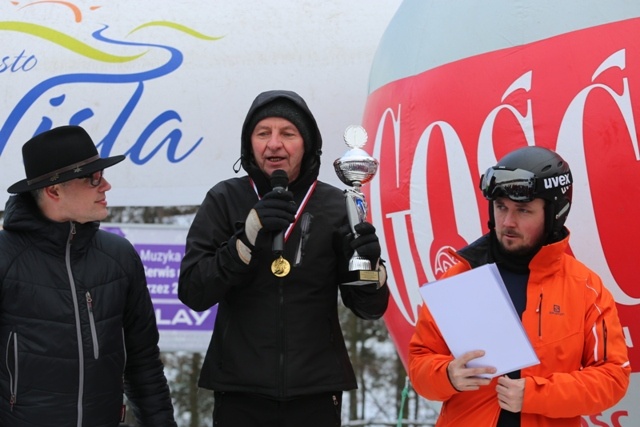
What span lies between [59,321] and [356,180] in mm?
1020

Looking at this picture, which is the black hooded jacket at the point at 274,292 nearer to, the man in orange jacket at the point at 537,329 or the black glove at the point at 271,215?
the black glove at the point at 271,215

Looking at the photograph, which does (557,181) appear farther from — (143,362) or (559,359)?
(143,362)

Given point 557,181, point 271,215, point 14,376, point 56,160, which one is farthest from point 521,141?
point 14,376

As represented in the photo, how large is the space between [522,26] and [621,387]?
1.36m

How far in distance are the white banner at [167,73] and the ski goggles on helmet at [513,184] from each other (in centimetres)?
252

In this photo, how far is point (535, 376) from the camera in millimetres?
2691

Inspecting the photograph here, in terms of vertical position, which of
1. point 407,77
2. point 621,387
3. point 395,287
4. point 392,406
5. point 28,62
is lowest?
point 392,406

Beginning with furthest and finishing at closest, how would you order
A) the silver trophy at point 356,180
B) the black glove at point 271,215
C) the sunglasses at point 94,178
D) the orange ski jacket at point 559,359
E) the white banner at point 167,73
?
the white banner at point 167,73
the sunglasses at point 94,178
the silver trophy at point 356,180
the black glove at point 271,215
the orange ski jacket at point 559,359

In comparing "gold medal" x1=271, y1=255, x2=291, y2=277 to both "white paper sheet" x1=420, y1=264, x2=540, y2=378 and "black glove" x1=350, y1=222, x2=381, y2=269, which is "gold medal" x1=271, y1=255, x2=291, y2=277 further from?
"white paper sheet" x1=420, y1=264, x2=540, y2=378

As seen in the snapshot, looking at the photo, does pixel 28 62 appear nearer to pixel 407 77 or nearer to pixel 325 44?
pixel 325 44

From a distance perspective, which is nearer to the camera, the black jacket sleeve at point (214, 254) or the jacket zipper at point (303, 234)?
the black jacket sleeve at point (214, 254)

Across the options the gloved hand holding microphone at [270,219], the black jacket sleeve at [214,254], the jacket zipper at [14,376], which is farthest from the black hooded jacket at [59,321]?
the gloved hand holding microphone at [270,219]

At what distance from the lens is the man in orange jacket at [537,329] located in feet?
8.61

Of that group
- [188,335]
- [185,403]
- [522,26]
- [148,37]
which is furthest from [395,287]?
[185,403]
